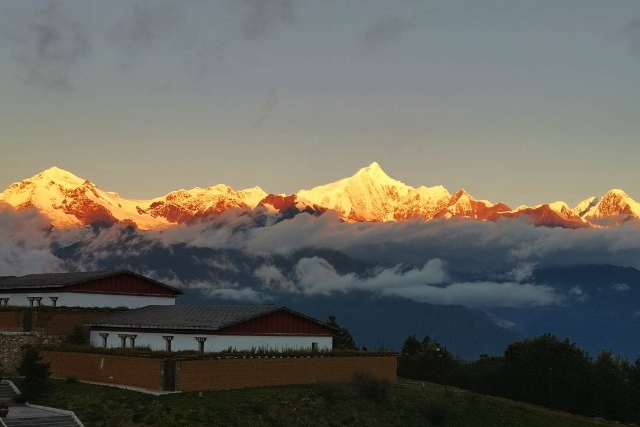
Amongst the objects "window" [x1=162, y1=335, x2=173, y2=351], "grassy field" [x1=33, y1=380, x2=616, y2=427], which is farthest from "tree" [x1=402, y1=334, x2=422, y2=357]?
"window" [x1=162, y1=335, x2=173, y2=351]

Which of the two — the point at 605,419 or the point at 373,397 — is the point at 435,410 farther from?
the point at 605,419

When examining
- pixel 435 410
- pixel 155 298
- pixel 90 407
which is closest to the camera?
pixel 90 407

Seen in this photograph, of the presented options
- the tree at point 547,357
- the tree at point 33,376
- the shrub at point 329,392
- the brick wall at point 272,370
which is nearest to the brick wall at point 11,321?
the tree at point 33,376

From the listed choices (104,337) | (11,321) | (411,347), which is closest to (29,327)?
(11,321)

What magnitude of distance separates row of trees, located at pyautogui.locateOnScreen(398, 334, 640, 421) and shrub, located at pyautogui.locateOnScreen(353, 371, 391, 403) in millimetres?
14216

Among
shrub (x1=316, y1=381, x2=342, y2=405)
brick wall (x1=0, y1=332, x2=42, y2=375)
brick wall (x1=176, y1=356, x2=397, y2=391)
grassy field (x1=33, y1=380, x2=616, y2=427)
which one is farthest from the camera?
brick wall (x1=0, y1=332, x2=42, y2=375)

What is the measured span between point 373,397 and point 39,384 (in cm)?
1928

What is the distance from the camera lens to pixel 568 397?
59531 millimetres

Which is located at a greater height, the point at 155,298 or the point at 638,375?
Result: the point at 155,298

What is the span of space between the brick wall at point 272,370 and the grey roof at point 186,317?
380 centimetres

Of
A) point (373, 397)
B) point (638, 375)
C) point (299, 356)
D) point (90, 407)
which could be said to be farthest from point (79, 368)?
point (638, 375)

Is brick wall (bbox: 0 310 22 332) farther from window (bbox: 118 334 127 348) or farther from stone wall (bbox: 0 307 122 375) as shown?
window (bbox: 118 334 127 348)

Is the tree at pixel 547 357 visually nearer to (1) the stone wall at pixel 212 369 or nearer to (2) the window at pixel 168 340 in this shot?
(1) the stone wall at pixel 212 369

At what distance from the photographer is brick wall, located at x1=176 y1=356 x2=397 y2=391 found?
159 ft
